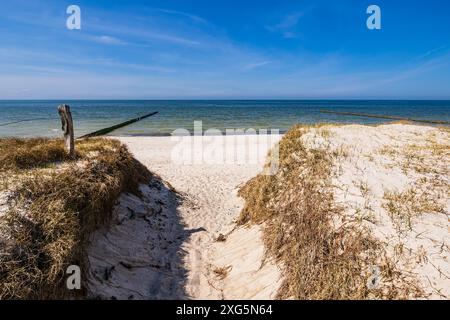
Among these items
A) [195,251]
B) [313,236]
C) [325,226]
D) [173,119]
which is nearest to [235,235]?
[195,251]

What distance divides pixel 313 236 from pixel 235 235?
10.8ft

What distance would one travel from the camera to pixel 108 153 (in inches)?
399

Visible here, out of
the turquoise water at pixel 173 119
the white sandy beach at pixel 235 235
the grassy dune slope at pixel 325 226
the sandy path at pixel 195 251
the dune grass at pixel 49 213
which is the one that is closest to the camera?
the dune grass at pixel 49 213

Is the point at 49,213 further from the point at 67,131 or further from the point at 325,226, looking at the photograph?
the point at 325,226

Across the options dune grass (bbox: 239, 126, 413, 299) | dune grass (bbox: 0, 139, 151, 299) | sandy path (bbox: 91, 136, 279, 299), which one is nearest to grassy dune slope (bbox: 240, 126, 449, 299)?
dune grass (bbox: 239, 126, 413, 299)

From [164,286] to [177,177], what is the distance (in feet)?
28.8

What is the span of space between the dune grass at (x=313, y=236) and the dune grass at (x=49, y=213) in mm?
3840

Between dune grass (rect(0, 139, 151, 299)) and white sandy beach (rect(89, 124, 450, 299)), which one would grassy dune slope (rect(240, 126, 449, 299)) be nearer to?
white sandy beach (rect(89, 124, 450, 299))

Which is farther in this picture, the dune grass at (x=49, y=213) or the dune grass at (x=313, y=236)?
the dune grass at (x=313, y=236)

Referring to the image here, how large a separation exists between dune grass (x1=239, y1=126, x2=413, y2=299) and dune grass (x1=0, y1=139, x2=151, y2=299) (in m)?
3.84

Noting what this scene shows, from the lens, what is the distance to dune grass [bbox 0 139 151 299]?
170 inches

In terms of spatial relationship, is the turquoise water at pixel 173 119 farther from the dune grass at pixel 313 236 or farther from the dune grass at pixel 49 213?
the dune grass at pixel 313 236

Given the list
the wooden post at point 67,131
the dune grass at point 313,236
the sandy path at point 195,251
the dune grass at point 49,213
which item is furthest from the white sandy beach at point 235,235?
the wooden post at point 67,131

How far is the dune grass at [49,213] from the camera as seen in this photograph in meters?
4.31
